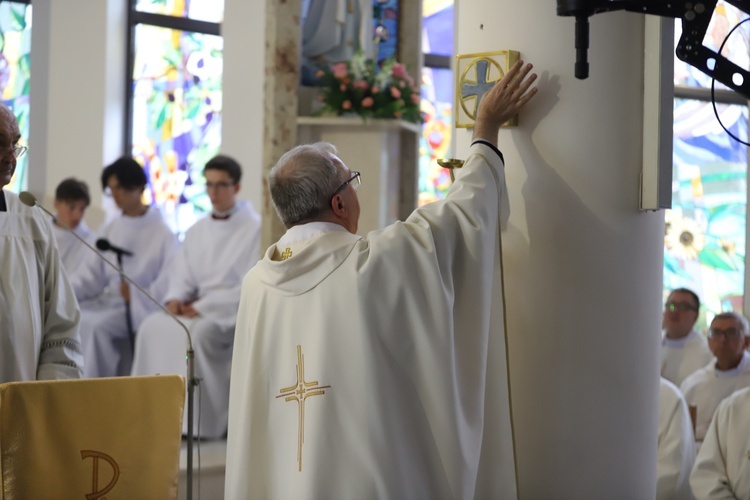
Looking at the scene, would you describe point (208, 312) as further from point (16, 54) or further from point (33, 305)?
point (16, 54)

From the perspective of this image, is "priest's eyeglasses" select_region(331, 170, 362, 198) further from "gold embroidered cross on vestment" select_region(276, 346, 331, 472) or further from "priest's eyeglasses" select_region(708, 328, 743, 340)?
"priest's eyeglasses" select_region(708, 328, 743, 340)

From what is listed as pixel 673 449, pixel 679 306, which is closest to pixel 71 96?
pixel 679 306

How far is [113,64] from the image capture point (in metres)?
10.1

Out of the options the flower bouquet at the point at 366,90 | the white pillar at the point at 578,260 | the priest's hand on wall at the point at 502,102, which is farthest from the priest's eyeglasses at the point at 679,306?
the priest's hand on wall at the point at 502,102

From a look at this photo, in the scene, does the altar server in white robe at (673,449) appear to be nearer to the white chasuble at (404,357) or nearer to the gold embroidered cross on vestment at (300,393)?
the white chasuble at (404,357)

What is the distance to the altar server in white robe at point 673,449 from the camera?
6105mm

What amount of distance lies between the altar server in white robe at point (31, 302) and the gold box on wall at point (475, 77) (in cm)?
156

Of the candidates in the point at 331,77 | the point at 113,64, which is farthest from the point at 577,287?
the point at 113,64

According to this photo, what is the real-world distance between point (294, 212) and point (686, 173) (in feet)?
30.7

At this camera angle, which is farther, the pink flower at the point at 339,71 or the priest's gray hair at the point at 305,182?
the pink flower at the point at 339,71

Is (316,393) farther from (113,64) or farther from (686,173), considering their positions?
(686,173)

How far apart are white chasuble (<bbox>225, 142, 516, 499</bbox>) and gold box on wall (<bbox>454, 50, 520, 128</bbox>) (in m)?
0.24

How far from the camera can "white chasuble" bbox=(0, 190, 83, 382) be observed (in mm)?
3770

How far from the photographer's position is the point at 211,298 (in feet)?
24.7
